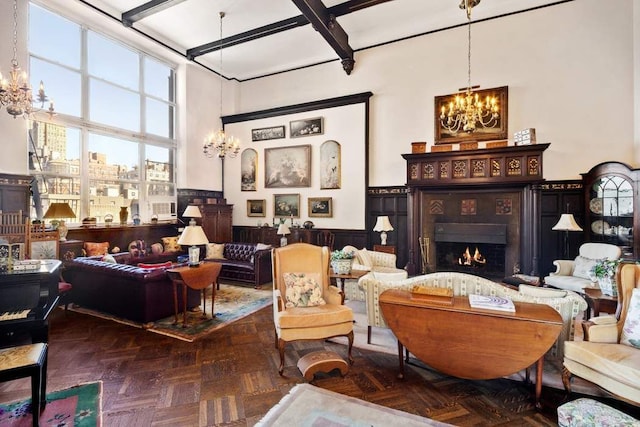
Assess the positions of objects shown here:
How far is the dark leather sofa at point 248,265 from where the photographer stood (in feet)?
19.5

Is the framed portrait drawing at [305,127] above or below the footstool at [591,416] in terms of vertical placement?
above

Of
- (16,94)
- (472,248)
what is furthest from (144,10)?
(472,248)

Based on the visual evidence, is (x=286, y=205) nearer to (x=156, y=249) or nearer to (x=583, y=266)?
(x=156, y=249)

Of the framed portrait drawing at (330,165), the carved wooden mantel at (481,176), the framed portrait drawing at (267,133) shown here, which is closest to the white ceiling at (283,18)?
the framed portrait drawing at (267,133)

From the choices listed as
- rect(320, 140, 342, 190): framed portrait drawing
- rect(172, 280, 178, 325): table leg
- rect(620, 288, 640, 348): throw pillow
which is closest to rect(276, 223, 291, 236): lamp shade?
rect(320, 140, 342, 190): framed portrait drawing

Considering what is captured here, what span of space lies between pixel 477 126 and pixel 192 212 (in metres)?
6.51

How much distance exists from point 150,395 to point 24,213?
4312 millimetres

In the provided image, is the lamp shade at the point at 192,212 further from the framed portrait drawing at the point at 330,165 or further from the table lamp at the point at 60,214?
the framed portrait drawing at the point at 330,165

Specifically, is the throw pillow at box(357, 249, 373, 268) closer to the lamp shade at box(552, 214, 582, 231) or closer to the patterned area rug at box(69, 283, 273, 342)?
the patterned area rug at box(69, 283, 273, 342)

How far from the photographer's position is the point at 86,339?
347 cm

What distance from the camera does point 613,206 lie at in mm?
4836

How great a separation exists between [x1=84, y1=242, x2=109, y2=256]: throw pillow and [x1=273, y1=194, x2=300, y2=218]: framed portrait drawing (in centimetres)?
382

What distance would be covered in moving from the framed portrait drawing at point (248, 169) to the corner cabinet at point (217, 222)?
2.47 ft

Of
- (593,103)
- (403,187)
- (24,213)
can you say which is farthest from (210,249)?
(593,103)
